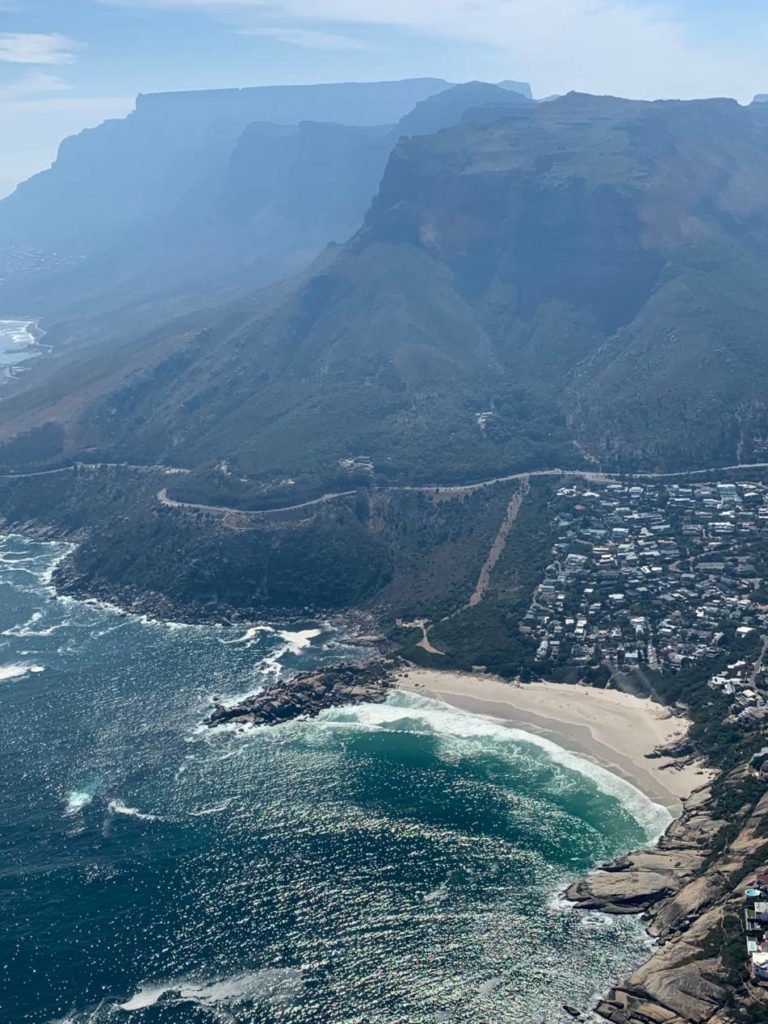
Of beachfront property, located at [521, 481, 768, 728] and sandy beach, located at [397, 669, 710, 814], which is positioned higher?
beachfront property, located at [521, 481, 768, 728]

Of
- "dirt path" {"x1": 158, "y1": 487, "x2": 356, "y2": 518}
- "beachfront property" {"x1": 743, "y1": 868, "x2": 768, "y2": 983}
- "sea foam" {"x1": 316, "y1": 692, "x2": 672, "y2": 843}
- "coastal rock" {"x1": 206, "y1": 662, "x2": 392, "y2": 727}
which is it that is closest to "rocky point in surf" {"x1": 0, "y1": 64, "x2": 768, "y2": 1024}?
"beachfront property" {"x1": 743, "y1": 868, "x2": 768, "y2": 983}

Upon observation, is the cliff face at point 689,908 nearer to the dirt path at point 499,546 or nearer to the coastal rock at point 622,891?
the coastal rock at point 622,891

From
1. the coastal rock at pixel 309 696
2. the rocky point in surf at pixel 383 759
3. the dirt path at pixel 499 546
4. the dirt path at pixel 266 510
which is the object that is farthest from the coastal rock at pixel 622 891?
the dirt path at pixel 266 510

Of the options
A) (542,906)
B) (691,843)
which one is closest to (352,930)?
(542,906)

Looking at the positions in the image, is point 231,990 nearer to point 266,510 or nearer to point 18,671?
point 18,671

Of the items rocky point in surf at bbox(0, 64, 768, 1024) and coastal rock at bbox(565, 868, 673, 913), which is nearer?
rocky point in surf at bbox(0, 64, 768, 1024)

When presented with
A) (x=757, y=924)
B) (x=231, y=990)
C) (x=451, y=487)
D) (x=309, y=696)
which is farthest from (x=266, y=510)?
(x=757, y=924)

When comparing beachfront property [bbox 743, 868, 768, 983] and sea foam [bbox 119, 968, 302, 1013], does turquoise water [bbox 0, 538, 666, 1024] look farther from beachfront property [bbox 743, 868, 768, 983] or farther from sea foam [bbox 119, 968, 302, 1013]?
beachfront property [bbox 743, 868, 768, 983]
